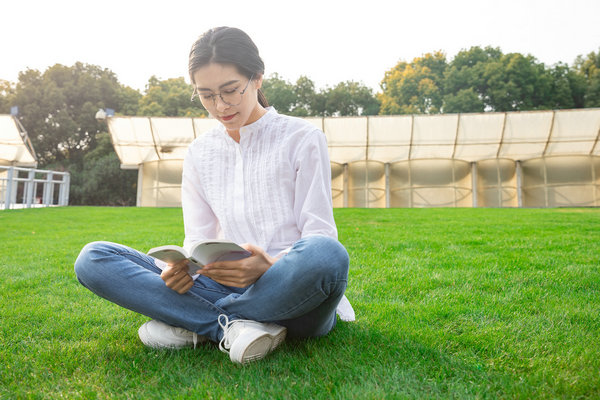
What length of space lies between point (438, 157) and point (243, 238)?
19065 mm

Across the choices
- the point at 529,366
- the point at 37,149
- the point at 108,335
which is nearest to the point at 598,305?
the point at 529,366

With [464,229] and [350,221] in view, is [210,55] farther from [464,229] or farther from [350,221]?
[350,221]

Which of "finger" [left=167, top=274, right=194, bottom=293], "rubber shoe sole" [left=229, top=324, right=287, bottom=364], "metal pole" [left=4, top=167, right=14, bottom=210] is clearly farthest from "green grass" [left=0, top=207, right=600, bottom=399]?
"metal pole" [left=4, top=167, right=14, bottom=210]

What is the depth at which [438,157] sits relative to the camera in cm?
2022

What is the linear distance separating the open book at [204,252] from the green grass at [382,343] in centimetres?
47

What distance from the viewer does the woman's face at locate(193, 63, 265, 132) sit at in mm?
2311

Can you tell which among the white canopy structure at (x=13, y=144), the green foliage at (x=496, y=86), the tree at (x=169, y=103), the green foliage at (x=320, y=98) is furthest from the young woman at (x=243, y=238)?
the green foliage at (x=496, y=86)

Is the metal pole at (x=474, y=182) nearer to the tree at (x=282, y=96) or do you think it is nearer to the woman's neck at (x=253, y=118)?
the tree at (x=282, y=96)

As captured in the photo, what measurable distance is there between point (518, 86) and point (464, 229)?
31.3 metres

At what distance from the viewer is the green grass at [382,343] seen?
69.7 inches

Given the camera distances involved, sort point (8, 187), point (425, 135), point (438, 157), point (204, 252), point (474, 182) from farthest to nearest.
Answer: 1. point (438, 157)
2. point (474, 182)
3. point (425, 135)
4. point (8, 187)
5. point (204, 252)

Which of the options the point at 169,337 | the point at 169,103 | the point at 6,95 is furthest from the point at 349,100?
the point at 169,337

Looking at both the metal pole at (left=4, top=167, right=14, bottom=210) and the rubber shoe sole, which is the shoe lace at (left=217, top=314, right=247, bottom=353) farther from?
the metal pole at (left=4, top=167, right=14, bottom=210)

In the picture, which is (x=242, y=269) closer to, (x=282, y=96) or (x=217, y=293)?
(x=217, y=293)
